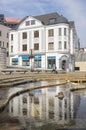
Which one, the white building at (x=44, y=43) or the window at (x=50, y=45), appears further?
the window at (x=50, y=45)

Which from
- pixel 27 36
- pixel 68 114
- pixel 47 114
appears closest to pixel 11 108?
pixel 47 114

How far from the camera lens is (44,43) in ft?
212

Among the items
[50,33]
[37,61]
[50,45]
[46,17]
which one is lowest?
[37,61]

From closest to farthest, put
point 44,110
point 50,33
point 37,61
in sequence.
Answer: point 44,110, point 50,33, point 37,61

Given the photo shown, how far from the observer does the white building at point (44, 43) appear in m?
62.5

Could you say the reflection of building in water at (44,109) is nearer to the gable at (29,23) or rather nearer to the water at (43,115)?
the water at (43,115)

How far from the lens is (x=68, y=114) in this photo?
13648mm

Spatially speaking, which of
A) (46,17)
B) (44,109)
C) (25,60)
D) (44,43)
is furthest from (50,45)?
(44,109)

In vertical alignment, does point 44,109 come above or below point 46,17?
below

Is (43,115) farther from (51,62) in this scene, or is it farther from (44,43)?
(44,43)

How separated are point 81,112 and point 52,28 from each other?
167 feet

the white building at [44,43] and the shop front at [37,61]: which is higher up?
the white building at [44,43]

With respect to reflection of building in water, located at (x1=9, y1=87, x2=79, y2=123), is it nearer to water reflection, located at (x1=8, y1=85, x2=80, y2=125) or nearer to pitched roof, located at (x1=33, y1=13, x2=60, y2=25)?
water reflection, located at (x1=8, y1=85, x2=80, y2=125)

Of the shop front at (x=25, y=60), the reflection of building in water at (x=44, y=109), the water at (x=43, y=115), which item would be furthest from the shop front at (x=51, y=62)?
the water at (x=43, y=115)
